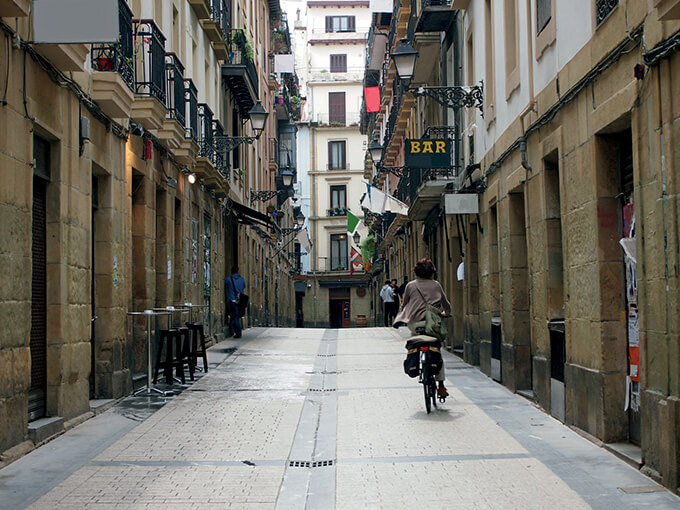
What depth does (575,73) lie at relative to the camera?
8656 mm

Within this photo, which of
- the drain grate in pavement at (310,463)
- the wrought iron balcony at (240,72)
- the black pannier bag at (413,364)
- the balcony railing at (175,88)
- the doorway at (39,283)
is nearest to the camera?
the drain grate in pavement at (310,463)

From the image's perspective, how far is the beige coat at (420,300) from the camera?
10.3 m

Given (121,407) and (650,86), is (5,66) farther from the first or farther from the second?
(650,86)

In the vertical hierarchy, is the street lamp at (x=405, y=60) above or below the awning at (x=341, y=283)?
above

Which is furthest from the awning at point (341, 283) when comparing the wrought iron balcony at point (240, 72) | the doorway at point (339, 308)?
the wrought iron balcony at point (240, 72)

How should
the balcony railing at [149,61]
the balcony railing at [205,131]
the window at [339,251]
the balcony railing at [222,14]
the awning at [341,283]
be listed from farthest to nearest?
the window at [339,251]
the awning at [341,283]
the balcony railing at [222,14]
the balcony railing at [205,131]
the balcony railing at [149,61]

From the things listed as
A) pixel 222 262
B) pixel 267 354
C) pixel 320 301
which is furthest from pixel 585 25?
pixel 320 301

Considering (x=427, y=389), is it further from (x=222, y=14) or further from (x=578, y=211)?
(x=222, y=14)

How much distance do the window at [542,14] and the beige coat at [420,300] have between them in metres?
3.40

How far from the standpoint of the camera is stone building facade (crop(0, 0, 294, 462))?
25.2 feet

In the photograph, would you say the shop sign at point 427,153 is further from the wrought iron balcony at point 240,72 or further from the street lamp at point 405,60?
the wrought iron balcony at point 240,72

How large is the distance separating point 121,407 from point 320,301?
5162cm

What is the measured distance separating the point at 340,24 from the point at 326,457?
61344mm

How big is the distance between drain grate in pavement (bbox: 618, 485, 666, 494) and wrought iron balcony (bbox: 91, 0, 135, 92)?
303 inches
